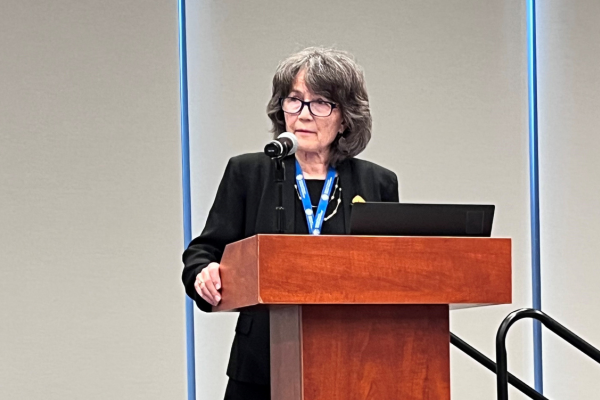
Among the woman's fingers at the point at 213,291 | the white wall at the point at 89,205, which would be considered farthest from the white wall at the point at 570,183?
the woman's fingers at the point at 213,291

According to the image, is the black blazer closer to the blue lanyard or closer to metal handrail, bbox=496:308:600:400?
the blue lanyard

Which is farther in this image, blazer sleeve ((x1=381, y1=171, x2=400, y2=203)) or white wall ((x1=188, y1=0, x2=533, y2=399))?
white wall ((x1=188, y1=0, x2=533, y2=399))

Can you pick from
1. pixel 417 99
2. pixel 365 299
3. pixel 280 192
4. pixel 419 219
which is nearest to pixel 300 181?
pixel 280 192

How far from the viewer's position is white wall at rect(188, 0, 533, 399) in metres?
4.71

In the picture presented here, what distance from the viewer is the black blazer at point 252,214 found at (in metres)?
2.63

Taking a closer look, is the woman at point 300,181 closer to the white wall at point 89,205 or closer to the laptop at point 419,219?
the laptop at point 419,219

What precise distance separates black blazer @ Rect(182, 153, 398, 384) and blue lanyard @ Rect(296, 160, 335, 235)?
21 millimetres

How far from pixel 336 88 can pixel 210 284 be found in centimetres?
72

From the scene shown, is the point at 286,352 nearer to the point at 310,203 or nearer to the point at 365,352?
the point at 365,352

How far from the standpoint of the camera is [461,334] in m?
4.90

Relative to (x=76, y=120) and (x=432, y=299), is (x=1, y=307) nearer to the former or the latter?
(x=76, y=120)

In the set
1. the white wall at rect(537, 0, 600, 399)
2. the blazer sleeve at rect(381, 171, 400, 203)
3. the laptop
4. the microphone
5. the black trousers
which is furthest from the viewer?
the white wall at rect(537, 0, 600, 399)

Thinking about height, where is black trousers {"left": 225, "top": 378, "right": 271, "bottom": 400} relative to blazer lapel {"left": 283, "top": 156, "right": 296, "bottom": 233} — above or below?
below

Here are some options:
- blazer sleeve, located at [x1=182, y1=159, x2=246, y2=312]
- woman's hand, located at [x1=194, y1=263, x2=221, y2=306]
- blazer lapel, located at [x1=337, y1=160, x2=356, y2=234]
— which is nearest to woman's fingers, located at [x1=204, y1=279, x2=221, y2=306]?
woman's hand, located at [x1=194, y1=263, x2=221, y2=306]
